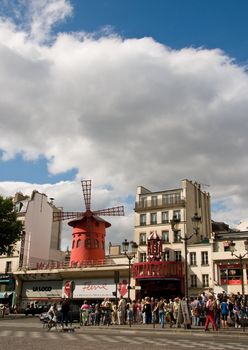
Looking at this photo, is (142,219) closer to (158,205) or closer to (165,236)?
(158,205)

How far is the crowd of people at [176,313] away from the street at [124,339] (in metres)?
1.23

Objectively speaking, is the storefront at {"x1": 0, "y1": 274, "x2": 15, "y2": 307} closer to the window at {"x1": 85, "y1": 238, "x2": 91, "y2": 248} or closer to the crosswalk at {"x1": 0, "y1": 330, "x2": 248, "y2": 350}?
the window at {"x1": 85, "y1": 238, "x2": 91, "y2": 248}

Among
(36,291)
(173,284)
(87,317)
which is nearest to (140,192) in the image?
(173,284)

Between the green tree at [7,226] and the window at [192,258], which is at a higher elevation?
the green tree at [7,226]

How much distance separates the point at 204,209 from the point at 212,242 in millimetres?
7479

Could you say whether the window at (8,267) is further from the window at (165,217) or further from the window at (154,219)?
the window at (165,217)

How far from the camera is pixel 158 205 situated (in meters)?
40.6

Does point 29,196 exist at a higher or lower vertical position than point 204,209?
higher

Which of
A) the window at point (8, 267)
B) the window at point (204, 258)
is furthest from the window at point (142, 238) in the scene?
the window at point (8, 267)

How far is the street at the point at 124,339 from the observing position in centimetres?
1208

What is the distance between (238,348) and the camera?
457 inches

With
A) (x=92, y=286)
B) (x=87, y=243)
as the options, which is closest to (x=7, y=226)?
(x=92, y=286)

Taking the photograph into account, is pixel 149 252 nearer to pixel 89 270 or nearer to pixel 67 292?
pixel 89 270

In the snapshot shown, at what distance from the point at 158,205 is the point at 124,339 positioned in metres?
26.1
